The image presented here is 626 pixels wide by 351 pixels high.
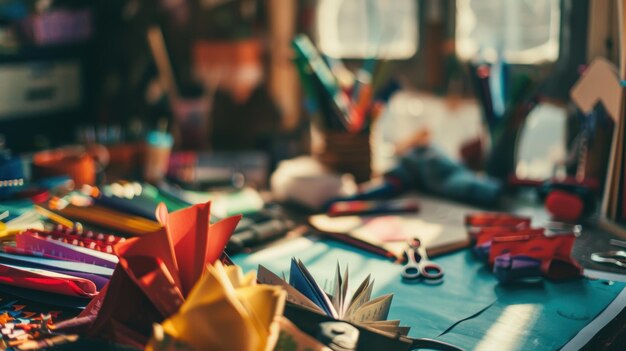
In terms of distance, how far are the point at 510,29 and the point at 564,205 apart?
0.53 metres

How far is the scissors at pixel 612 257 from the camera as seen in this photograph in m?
1.09

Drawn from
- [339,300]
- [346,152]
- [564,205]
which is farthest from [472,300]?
[346,152]

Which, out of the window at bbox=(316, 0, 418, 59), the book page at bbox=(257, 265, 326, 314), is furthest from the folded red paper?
the window at bbox=(316, 0, 418, 59)

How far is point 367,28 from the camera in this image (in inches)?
75.3

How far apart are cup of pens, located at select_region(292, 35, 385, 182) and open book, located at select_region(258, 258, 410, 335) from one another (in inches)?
24.5

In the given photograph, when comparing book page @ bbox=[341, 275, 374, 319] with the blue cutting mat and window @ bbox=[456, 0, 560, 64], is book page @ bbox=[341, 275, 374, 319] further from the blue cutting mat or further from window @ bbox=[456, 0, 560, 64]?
window @ bbox=[456, 0, 560, 64]

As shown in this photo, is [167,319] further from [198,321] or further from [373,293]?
[373,293]

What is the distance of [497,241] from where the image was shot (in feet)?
3.58

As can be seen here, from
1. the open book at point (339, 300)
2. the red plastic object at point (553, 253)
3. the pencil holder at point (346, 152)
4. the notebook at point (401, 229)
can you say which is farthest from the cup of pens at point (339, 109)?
the open book at point (339, 300)

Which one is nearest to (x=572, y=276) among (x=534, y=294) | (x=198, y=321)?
(x=534, y=294)

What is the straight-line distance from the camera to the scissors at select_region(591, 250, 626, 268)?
3.57 feet

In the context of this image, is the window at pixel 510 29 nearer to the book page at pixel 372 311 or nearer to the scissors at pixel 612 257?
the scissors at pixel 612 257

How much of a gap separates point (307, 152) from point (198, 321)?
48.1 inches

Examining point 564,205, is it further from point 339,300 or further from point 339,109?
point 339,300
